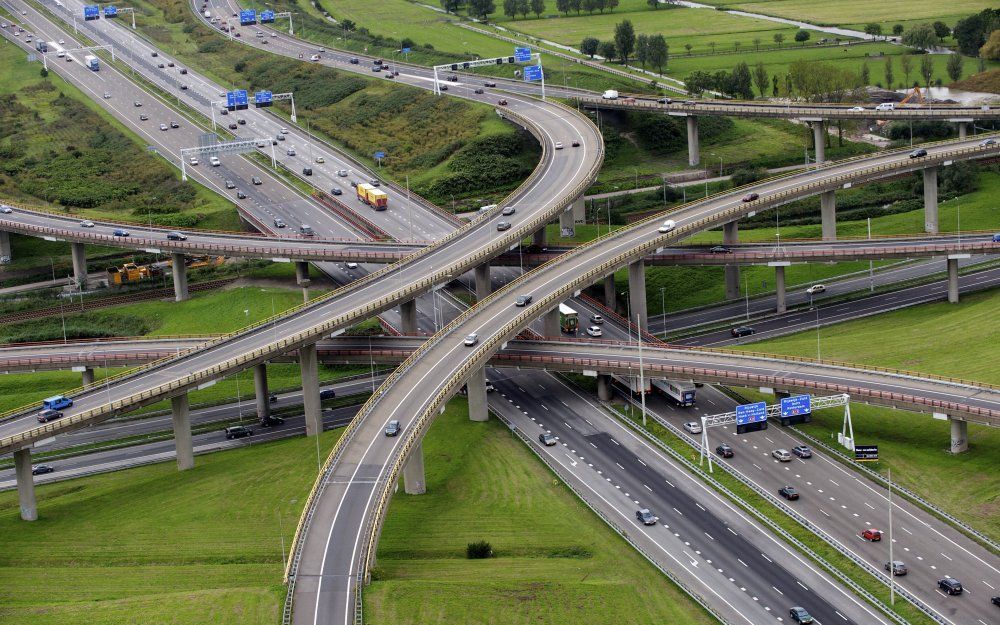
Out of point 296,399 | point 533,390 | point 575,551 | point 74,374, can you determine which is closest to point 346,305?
point 296,399

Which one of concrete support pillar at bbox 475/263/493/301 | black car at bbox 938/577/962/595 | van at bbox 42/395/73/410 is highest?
concrete support pillar at bbox 475/263/493/301

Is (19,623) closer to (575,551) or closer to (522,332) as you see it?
(575,551)

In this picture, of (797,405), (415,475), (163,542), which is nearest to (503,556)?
(415,475)

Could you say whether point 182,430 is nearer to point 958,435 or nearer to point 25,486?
point 25,486

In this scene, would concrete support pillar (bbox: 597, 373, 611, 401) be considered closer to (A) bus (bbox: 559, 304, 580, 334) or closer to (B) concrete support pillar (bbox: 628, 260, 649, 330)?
(A) bus (bbox: 559, 304, 580, 334)

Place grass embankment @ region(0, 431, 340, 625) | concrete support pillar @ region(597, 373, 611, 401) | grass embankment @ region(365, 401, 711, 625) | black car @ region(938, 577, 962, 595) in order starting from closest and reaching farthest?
grass embankment @ region(365, 401, 711, 625), black car @ region(938, 577, 962, 595), grass embankment @ region(0, 431, 340, 625), concrete support pillar @ region(597, 373, 611, 401)

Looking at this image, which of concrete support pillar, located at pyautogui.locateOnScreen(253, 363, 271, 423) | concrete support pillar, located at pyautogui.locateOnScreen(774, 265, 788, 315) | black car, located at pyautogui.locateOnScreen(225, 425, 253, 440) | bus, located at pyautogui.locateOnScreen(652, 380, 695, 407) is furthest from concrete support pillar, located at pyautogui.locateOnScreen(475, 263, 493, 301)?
black car, located at pyautogui.locateOnScreen(225, 425, 253, 440)
